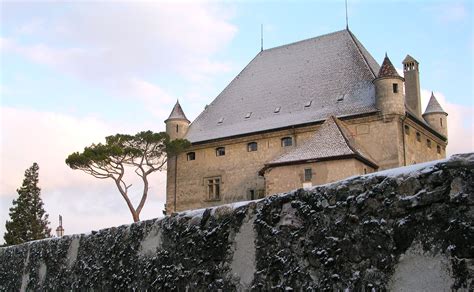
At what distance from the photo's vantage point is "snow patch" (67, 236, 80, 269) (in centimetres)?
749

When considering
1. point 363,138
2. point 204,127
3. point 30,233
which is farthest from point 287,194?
point 30,233

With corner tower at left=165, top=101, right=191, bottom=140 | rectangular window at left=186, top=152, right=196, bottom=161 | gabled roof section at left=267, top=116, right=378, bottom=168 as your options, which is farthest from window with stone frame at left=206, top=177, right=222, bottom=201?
gabled roof section at left=267, top=116, right=378, bottom=168

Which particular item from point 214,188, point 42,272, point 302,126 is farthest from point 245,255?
point 214,188

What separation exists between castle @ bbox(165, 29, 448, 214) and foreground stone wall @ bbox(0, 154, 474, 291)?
72.6 feet

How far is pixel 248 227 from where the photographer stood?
181 inches

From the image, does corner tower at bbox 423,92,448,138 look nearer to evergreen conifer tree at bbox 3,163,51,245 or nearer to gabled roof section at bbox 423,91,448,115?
gabled roof section at bbox 423,91,448,115

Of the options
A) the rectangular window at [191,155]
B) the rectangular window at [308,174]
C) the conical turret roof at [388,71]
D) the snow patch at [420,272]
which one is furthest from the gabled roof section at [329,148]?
the snow patch at [420,272]

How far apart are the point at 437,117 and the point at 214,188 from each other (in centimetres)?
1645

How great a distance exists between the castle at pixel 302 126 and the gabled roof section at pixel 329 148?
55mm

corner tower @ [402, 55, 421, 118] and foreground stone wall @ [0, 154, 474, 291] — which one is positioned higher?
corner tower @ [402, 55, 421, 118]

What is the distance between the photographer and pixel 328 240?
3805 millimetres

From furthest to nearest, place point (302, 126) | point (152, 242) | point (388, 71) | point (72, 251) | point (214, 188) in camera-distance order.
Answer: point (214, 188), point (302, 126), point (388, 71), point (72, 251), point (152, 242)

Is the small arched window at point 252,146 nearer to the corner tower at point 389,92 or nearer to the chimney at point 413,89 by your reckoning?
the corner tower at point 389,92

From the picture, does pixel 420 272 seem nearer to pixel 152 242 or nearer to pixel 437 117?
pixel 152 242
